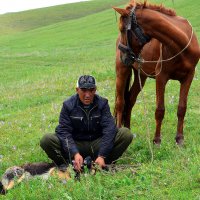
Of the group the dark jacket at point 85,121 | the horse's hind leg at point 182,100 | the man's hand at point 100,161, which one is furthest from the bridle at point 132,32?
the man's hand at point 100,161

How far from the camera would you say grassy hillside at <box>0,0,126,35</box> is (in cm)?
10676

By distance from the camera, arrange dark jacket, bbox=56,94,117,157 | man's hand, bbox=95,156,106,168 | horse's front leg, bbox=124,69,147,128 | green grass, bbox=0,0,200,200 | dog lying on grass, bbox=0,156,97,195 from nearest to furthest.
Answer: green grass, bbox=0,0,200,200 < dog lying on grass, bbox=0,156,97,195 < man's hand, bbox=95,156,106,168 < dark jacket, bbox=56,94,117,157 < horse's front leg, bbox=124,69,147,128

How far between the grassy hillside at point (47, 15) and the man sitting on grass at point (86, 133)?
9559 centimetres

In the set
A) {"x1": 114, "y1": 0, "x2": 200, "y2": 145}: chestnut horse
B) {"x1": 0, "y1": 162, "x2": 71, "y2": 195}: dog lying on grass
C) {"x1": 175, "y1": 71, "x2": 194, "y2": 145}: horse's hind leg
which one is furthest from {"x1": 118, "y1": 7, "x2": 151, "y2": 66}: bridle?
{"x1": 0, "y1": 162, "x2": 71, "y2": 195}: dog lying on grass

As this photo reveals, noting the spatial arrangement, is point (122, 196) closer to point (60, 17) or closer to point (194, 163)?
point (194, 163)

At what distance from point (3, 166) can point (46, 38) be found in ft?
201

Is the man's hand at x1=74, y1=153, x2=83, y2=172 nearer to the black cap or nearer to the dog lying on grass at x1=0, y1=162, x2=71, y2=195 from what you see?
the dog lying on grass at x1=0, y1=162, x2=71, y2=195

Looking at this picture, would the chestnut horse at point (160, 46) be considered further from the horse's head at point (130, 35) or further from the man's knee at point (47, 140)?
the man's knee at point (47, 140)

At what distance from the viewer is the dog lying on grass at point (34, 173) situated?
7.25 metres

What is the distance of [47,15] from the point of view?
384 ft

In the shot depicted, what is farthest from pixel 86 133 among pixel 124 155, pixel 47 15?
pixel 47 15

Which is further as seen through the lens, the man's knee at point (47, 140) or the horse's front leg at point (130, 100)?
the horse's front leg at point (130, 100)

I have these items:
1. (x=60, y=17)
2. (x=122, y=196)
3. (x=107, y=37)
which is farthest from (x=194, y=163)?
(x=60, y=17)

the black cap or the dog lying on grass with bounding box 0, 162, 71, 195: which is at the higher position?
the black cap
